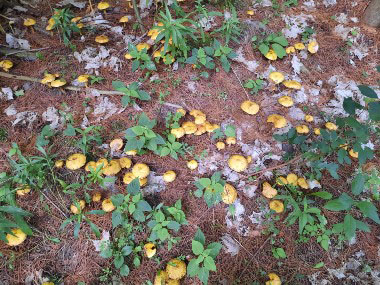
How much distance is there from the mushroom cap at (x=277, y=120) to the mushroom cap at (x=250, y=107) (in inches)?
8.6

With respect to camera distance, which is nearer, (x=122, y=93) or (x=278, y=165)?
(x=278, y=165)

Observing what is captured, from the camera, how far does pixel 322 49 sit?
16.0 ft

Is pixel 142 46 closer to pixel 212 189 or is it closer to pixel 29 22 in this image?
pixel 29 22

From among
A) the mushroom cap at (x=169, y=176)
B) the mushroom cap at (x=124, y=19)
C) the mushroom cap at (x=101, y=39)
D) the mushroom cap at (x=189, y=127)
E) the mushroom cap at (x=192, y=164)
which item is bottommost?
the mushroom cap at (x=169, y=176)

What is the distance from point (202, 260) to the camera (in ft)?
9.00

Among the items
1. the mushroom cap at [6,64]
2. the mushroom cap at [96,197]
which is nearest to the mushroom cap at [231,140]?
the mushroom cap at [96,197]

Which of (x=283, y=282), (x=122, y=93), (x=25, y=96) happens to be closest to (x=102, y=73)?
(x=122, y=93)

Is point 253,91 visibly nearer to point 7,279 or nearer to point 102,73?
point 102,73

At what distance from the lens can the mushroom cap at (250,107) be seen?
3939 millimetres

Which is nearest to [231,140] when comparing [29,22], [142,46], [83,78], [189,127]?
[189,127]

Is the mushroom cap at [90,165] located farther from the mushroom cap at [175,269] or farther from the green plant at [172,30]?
the green plant at [172,30]

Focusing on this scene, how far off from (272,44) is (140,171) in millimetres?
3109

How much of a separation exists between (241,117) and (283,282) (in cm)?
216

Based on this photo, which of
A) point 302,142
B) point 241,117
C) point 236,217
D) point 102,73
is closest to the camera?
point 236,217
